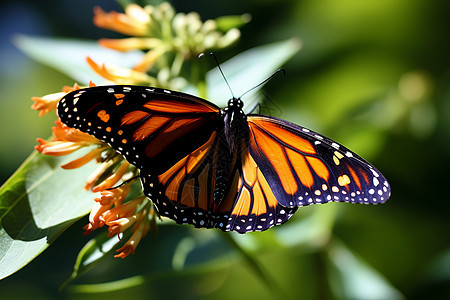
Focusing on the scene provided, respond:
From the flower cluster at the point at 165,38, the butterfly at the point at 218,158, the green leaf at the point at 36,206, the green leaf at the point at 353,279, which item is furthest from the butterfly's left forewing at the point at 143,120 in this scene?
the green leaf at the point at 353,279

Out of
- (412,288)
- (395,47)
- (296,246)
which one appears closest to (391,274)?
(412,288)

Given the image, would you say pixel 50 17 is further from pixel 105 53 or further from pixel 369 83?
pixel 369 83

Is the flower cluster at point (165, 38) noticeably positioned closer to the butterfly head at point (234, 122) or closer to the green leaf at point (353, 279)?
the butterfly head at point (234, 122)

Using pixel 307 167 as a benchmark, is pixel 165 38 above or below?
above

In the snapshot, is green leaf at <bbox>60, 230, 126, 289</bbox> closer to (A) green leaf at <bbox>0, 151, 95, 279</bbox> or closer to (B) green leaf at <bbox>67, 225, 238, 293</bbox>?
(A) green leaf at <bbox>0, 151, 95, 279</bbox>

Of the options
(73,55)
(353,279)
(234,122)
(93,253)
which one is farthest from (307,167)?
(73,55)

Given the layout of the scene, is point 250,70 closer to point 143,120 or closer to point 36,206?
point 143,120
